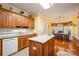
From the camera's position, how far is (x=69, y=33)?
4.53ft

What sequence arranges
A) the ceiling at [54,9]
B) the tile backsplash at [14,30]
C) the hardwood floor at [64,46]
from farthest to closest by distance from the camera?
1. the tile backsplash at [14,30]
2. the hardwood floor at [64,46]
3. the ceiling at [54,9]

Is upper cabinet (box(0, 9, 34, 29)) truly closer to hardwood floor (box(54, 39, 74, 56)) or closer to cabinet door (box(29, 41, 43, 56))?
cabinet door (box(29, 41, 43, 56))

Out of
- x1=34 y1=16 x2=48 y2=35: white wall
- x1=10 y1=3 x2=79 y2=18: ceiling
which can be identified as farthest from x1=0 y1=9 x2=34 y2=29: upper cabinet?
x1=10 y1=3 x2=79 y2=18: ceiling

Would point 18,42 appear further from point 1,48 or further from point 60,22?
point 60,22

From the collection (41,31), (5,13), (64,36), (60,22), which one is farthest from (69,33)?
(5,13)

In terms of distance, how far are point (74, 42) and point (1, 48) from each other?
1.37 m

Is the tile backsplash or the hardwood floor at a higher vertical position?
the tile backsplash

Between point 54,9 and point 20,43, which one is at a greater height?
point 54,9

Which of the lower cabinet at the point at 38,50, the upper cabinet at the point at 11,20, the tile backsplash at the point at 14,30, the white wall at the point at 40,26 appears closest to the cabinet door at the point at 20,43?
the tile backsplash at the point at 14,30

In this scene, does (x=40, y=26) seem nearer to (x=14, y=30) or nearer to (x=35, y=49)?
(x=35, y=49)

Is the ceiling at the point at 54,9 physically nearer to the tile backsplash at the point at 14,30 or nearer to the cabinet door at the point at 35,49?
the cabinet door at the point at 35,49

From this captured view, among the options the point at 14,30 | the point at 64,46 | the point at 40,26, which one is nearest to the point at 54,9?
the point at 40,26

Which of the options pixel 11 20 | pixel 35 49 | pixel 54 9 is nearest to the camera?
pixel 54 9

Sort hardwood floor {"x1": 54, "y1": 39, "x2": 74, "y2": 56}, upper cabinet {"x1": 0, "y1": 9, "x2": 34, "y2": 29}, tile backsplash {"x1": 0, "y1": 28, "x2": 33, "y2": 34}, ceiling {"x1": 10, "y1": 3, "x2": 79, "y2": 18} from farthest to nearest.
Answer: tile backsplash {"x1": 0, "y1": 28, "x2": 33, "y2": 34}
upper cabinet {"x1": 0, "y1": 9, "x2": 34, "y2": 29}
hardwood floor {"x1": 54, "y1": 39, "x2": 74, "y2": 56}
ceiling {"x1": 10, "y1": 3, "x2": 79, "y2": 18}
